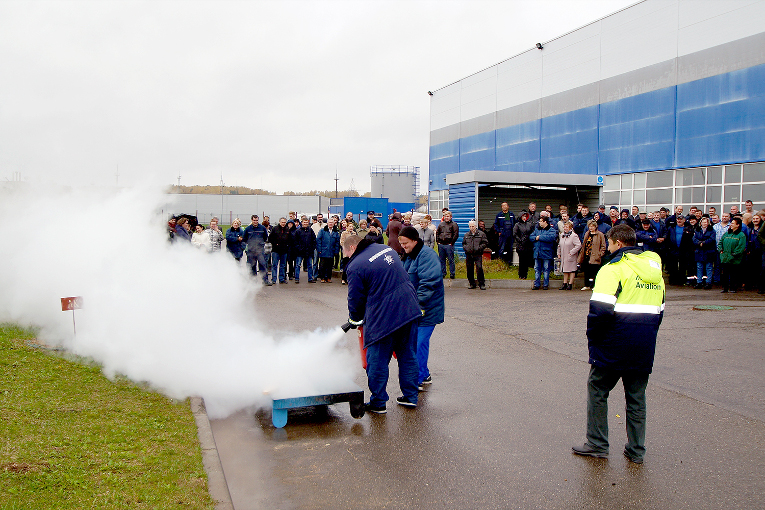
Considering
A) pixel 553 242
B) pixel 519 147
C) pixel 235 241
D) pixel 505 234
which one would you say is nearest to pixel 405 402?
pixel 553 242

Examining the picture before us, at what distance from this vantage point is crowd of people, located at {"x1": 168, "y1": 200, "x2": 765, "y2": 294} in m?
15.2

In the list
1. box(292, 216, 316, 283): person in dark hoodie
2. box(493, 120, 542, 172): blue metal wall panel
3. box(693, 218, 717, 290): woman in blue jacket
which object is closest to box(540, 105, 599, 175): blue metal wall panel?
box(493, 120, 542, 172): blue metal wall panel

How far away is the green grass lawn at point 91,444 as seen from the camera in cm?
405

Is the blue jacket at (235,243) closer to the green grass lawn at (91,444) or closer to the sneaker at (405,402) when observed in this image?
the green grass lawn at (91,444)

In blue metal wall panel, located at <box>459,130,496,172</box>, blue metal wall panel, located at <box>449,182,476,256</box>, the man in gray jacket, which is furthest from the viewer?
blue metal wall panel, located at <box>459,130,496,172</box>

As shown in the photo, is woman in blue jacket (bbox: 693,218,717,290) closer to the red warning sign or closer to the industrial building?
the industrial building

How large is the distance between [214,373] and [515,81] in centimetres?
3284

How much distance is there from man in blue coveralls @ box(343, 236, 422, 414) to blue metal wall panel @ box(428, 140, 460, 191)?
35437 millimetres

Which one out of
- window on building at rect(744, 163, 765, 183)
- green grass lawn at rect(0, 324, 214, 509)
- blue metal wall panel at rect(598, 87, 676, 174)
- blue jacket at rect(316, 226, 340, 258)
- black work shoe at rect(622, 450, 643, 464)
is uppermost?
blue metal wall panel at rect(598, 87, 676, 174)

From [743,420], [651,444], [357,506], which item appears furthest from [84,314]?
[743,420]

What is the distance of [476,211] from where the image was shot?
20.8m

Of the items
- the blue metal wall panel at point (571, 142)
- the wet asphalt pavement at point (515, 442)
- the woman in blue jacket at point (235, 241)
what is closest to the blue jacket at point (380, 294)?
the wet asphalt pavement at point (515, 442)

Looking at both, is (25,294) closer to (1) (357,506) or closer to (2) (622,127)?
(1) (357,506)

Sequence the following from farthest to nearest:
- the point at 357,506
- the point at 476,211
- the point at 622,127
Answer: the point at 622,127, the point at 476,211, the point at 357,506
